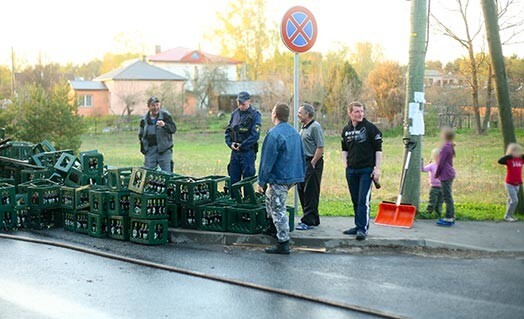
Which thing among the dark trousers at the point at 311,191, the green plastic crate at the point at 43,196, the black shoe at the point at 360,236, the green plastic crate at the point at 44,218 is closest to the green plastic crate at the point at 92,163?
the green plastic crate at the point at 43,196

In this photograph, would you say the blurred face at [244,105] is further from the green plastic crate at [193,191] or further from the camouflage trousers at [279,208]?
the camouflage trousers at [279,208]

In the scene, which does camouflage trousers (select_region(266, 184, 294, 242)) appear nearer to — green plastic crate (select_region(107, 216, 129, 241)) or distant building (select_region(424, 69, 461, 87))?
green plastic crate (select_region(107, 216, 129, 241))

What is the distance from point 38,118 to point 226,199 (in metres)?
14.1

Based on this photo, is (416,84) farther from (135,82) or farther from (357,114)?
(135,82)

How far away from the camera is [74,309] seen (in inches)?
270

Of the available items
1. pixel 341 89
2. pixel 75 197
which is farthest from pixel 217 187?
pixel 341 89

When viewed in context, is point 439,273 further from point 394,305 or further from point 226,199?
point 226,199

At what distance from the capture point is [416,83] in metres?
11.9

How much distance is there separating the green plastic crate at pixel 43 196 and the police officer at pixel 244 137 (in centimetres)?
305

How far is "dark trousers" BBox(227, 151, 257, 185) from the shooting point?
12.2 m

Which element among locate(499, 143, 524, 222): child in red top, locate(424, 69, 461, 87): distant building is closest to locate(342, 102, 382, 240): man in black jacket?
locate(499, 143, 524, 222): child in red top

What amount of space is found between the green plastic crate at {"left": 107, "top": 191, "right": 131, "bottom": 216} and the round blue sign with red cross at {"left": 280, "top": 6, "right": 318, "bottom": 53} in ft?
12.0

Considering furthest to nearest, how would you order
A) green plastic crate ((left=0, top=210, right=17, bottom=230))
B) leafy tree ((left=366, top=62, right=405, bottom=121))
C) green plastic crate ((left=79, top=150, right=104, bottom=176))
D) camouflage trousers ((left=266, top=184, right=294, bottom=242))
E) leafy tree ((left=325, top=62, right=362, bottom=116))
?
leafy tree ((left=325, top=62, right=362, bottom=116))
leafy tree ((left=366, top=62, right=405, bottom=121))
green plastic crate ((left=79, top=150, right=104, bottom=176))
green plastic crate ((left=0, top=210, right=17, bottom=230))
camouflage trousers ((left=266, top=184, right=294, bottom=242))

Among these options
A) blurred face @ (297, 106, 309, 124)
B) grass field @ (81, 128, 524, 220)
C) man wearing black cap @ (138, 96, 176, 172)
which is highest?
blurred face @ (297, 106, 309, 124)
